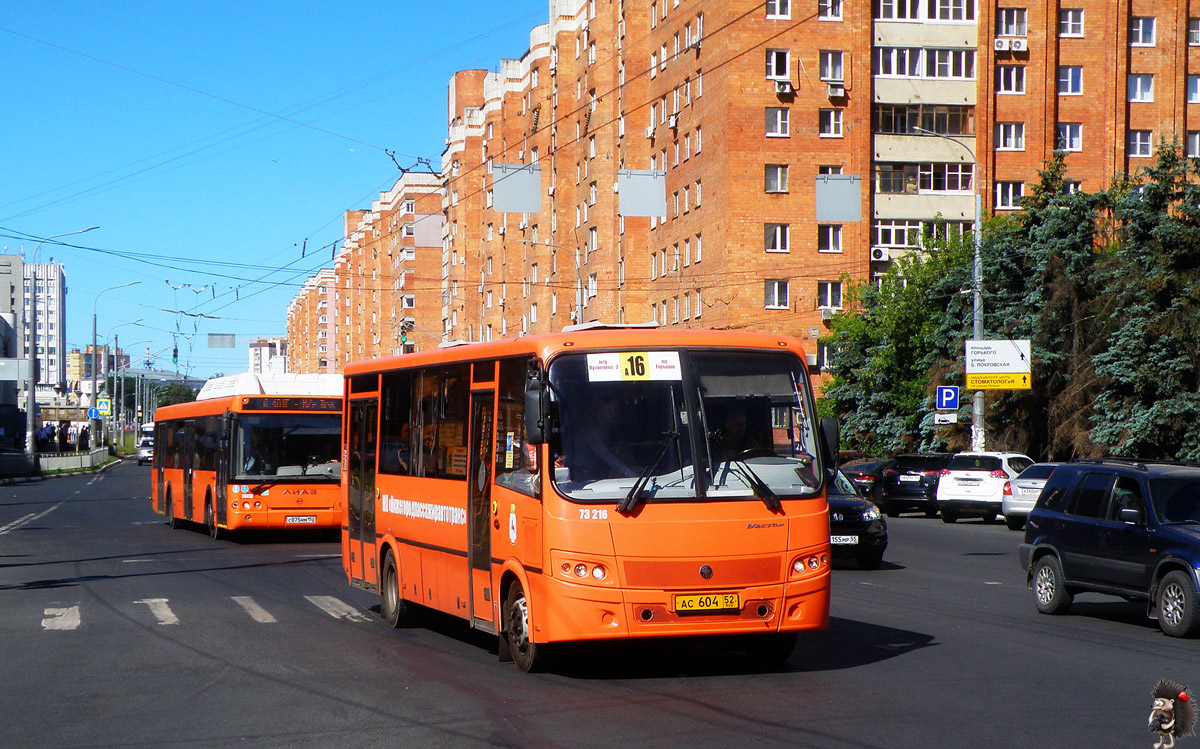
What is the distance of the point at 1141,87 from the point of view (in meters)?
62.1

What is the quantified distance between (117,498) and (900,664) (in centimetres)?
3578

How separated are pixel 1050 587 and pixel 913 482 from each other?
21.9 metres

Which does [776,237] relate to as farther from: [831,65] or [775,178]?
[831,65]

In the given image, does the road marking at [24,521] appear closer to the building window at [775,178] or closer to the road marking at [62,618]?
the road marking at [62,618]

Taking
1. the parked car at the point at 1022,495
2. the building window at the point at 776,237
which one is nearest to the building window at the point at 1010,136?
the building window at the point at 776,237

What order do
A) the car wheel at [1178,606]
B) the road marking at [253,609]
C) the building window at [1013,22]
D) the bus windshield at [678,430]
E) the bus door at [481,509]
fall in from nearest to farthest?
the bus windshield at [678,430] < the bus door at [481,509] < the car wheel at [1178,606] < the road marking at [253,609] < the building window at [1013,22]

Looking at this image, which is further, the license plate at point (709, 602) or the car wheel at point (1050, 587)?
the car wheel at point (1050, 587)

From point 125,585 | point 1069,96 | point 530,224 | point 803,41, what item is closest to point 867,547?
point 125,585

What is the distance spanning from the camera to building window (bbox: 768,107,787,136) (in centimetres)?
5775

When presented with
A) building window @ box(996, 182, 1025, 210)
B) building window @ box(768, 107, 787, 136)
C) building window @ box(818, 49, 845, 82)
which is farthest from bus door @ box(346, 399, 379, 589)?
building window @ box(996, 182, 1025, 210)

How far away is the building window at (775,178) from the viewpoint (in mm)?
57800

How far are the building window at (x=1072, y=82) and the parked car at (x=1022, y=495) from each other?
34.6m

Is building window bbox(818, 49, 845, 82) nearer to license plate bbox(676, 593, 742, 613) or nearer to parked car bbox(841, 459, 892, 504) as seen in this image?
parked car bbox(841, 459, 892, 504)

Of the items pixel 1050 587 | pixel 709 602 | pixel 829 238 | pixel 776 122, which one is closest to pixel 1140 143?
pixel 829 238
